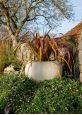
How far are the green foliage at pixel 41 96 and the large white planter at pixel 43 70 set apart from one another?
18cm

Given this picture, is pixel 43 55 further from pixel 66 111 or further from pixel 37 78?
pixel 66 111

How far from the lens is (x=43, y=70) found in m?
7.46

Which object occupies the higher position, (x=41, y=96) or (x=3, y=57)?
(x=3, y=57)

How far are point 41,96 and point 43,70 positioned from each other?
916 millimetres

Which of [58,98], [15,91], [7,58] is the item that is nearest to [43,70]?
[15,91]

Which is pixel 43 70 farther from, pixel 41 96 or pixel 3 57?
pixel 3 57

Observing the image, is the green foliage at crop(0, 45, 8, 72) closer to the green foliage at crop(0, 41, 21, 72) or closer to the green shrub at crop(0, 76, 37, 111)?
the green foliage at crop(0, 41, 21, 72)

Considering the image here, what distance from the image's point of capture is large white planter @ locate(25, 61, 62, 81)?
24.4 ft

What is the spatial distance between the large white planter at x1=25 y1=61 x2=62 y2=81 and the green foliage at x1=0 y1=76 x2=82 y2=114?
182 millimetres

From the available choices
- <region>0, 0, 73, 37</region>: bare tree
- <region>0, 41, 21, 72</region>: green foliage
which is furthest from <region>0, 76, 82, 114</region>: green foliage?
<region>0, 0, 73, 37</region>: bare tree

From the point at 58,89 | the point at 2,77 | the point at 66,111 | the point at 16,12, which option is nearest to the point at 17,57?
the point at 2,77

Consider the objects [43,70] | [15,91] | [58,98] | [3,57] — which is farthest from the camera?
[3,57]

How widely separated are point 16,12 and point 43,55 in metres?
9.90

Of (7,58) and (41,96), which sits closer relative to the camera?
(41,96)
